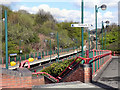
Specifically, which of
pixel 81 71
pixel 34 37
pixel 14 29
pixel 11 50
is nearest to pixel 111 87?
pixel 81 71

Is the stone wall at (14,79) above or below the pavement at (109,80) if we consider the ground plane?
above

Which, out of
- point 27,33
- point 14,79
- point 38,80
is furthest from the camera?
point 27,33

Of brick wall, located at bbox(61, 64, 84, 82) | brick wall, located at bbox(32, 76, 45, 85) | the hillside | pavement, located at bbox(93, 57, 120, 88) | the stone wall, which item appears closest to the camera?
the stone wall

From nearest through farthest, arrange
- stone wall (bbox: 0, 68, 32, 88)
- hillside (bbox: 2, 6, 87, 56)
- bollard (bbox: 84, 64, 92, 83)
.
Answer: stone wall (bbox: 0, 68, 32, 88)
bollard (bbox: 84, 64, 92, 83)
hillside (bbox: 2, 6, 87, 56)

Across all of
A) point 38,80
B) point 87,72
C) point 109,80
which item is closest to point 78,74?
point 87,72

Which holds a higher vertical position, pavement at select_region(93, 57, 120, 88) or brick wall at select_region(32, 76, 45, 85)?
pavement at select_region(93, 57, 120, 88)

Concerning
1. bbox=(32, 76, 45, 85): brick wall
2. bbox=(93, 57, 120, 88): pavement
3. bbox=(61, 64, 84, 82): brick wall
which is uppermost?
bbox=(61, 64, 84, 82): brick wall

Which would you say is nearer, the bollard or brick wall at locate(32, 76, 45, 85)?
the bollard

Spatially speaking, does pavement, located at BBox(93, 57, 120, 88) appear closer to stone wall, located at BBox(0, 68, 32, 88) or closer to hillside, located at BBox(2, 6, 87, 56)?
stone wall, located at BBox(0, 68, 32, 88)

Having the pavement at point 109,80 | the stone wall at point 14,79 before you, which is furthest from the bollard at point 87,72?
the stone wall at point 14,79

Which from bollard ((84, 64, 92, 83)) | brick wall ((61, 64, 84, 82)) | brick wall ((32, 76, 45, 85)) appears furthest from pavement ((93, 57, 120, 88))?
brick wall ((32, 76, 45, 85))

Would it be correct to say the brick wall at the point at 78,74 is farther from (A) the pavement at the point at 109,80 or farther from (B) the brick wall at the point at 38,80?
(B) the brick wall at the point at 38,80

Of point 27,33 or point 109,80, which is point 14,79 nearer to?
point 109,80

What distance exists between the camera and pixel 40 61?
37594 mm
